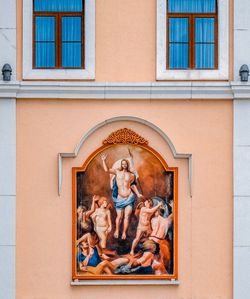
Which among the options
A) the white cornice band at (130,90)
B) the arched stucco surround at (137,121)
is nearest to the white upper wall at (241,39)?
the white cornice band at (130,90)

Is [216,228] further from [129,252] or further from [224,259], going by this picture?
[129,252]

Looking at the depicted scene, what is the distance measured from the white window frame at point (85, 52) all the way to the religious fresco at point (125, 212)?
1213 mm

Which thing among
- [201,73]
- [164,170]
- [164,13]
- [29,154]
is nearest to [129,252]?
[164,170]

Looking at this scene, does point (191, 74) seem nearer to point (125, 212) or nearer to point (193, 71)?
point (193, 71)

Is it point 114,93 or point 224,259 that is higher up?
point 114,93

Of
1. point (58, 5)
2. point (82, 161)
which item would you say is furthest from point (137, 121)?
point (58, 5)

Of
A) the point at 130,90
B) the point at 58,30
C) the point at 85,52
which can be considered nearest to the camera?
the point at 130,90

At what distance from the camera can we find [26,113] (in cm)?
1160

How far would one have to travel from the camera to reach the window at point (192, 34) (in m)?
11.8

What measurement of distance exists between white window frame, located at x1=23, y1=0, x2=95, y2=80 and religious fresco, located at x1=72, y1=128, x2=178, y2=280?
3.98 feet

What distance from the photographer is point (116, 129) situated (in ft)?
38.1

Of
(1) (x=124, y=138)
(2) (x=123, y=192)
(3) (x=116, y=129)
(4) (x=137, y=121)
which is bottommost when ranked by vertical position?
(2) (x=123, y=192)

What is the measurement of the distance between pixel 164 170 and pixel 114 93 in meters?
1.56

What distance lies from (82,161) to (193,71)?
8.05 feet
